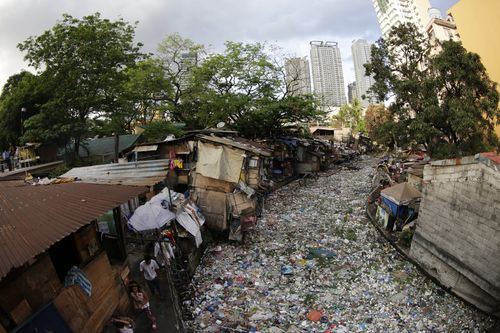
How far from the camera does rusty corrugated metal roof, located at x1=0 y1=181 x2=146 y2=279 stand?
11.4 ft

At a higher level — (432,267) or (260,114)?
(260,114)

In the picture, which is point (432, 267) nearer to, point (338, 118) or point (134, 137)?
point (134, 137)

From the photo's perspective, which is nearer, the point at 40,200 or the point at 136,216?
the point at 40,200

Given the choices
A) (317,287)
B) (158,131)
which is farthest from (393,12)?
(317,287)

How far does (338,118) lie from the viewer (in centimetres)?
5266

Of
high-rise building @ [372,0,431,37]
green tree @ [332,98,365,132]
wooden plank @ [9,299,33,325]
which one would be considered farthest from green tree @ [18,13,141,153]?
high-rise building @ [372,0,431,37]

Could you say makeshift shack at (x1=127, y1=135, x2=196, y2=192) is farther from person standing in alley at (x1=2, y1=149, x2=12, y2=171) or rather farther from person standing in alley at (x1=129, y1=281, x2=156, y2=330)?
person standing in alley at (x1=2, y1=149, x2=12, y2=171)

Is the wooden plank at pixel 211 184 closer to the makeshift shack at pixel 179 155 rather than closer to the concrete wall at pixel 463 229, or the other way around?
the makeshift shack at pixel 179 155

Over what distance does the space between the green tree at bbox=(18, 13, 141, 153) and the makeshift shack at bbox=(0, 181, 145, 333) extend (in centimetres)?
1271

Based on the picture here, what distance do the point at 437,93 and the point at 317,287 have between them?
9.19m

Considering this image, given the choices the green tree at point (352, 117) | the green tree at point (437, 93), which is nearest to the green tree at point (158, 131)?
the green tree at point (437, 93)

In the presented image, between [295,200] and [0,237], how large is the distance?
14527 mm

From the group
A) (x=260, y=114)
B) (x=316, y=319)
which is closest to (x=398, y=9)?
(x=260, y=114)

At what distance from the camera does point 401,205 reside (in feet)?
36.9
